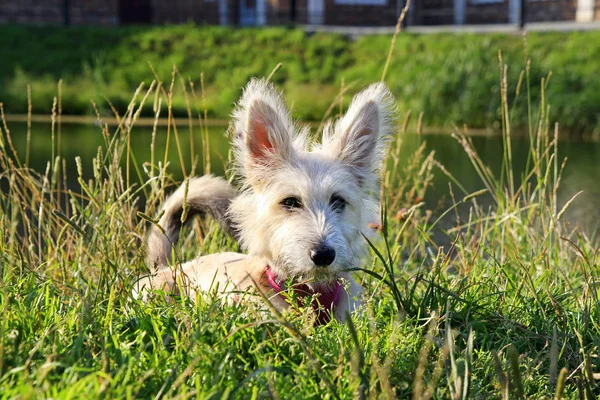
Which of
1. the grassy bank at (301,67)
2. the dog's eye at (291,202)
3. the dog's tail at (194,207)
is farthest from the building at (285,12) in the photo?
the dog's eye at (291,202)

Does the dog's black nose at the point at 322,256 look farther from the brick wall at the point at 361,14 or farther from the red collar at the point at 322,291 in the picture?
the brick wall at the point at 361,14

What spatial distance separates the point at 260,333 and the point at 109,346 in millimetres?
591

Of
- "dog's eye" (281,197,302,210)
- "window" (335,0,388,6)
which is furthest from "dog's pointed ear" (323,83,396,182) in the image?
"window" (335,0,388,6)

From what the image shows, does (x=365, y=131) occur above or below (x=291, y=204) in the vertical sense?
above

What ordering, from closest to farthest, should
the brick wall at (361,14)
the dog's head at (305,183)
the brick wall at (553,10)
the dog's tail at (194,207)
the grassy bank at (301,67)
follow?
the dog's head at (305,183), the dog's tail at (194,207), the grassy bank at (301,67), the brick wall at (553,10), the brick wall at (361,14)

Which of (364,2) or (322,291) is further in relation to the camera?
(364,2)

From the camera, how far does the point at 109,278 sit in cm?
374

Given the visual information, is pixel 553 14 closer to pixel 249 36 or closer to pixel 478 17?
pixel 478 17

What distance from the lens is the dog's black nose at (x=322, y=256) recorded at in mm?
3592

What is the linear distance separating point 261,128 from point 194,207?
2.14ft

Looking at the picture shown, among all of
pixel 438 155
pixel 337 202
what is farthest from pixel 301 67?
pixel 337 202

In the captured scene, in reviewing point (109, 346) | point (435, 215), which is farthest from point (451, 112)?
point (109, 346)

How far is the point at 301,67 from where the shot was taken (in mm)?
23172

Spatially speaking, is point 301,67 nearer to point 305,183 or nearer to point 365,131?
point 365,131
